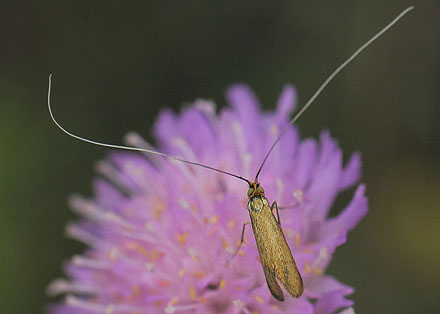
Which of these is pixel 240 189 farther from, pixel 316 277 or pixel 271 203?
pixel 316 277

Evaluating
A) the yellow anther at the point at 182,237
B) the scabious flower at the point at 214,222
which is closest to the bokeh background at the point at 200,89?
the scabious flower at the point at 214,222

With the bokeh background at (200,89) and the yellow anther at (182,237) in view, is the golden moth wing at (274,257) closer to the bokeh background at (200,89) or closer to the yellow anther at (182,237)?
the yellow anther at (182,237)

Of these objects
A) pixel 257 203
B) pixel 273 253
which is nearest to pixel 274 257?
pixel 273 253

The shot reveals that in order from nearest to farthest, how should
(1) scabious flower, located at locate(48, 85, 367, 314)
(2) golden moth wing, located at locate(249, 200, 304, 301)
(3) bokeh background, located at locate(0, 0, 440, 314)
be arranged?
1. (2) golden moth wing, located at locate(249, 200, 304, 301)
2. (1) scabious flower, located at locate(48, 85, 367, 314)
3. (3) bokeh background, located at locate(0, 0, 440, 314)

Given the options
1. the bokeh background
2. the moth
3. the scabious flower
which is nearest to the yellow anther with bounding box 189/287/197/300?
the scabious flower

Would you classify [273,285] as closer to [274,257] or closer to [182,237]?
[274,257]

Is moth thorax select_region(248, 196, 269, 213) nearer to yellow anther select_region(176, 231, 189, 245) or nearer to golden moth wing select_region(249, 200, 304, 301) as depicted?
golden moth wing select_region(249, 200, 304, 301)
